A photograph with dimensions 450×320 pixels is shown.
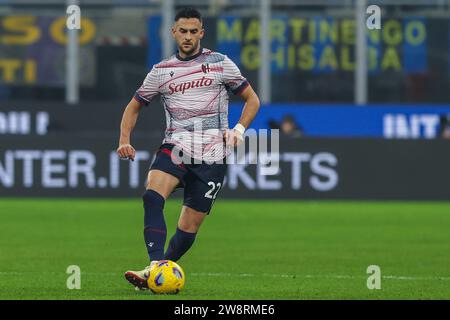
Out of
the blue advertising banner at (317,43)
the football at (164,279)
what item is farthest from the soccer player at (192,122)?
the blue advertising banner at (317,43)

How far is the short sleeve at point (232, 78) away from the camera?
11609mm

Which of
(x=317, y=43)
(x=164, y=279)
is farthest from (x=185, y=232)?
(x=317, y=43)

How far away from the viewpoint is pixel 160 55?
28.5 m

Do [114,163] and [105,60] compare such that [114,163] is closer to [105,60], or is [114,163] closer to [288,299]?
[105,60]

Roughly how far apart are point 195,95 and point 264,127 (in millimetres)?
16256

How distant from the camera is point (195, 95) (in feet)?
37.9

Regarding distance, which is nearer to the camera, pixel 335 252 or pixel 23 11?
pixel 335 252

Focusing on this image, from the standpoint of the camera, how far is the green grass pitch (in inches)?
460

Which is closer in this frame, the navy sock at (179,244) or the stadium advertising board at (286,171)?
the navy sock at (179,244)

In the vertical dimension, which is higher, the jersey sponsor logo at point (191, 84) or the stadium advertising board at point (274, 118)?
the jersey sponsor logo at point (191, 84)

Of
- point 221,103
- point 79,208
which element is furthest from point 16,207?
point 221,103

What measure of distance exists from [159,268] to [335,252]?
16.7 ft

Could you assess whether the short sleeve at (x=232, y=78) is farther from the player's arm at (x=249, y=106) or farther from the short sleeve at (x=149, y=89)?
the short sleeve at (x=149, y=89)

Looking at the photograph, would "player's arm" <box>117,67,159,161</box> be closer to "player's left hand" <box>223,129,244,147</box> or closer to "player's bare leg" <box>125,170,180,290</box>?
"player's bare leg" <box>125,170,180,290</box>
